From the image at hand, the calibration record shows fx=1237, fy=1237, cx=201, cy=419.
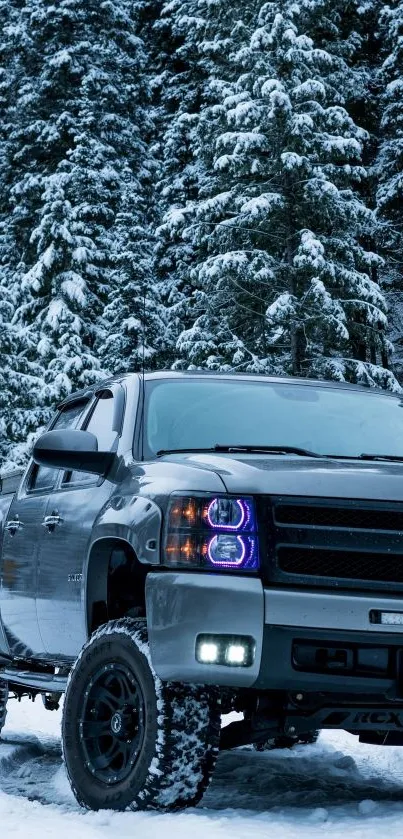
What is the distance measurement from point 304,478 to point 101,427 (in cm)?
177

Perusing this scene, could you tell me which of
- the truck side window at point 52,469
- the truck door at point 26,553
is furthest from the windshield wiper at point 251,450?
the truck side window at point 52,469

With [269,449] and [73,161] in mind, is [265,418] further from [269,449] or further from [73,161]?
[73,161]

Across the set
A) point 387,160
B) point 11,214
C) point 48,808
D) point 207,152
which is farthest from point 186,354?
point 48,808

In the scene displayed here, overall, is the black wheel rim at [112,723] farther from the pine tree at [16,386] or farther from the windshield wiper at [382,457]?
the pine tree at [16,386]

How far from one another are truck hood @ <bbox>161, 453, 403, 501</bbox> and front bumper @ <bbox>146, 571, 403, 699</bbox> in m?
0.36

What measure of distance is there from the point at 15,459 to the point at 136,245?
6655mm

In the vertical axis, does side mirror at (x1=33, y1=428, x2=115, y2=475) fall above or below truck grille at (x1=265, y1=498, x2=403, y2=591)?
above

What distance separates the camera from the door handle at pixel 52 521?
6051 mm

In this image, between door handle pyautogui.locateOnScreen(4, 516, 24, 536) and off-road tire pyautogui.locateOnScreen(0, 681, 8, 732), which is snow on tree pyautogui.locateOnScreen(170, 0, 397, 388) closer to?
off-road tire pyautogui.locateOnScreen(0, 681, 8, 732)

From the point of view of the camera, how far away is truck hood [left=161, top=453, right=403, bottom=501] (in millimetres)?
4562

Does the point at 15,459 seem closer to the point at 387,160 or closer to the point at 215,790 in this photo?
the point at 387,160

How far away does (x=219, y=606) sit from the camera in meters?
4.38

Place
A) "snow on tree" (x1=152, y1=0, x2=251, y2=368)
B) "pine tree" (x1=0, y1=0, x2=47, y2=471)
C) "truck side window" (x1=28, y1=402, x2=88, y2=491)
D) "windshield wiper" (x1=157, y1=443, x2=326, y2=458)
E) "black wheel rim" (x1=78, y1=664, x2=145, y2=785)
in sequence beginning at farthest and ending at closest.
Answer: "snow on tree" (x1=152, y1=0, x2=251, y2=368) → "pine tree" (x1=0, y1=0, x2=47, y2=471) → "truck side window" (x1=28, y1=402, x2=88, y2=491) → "windshield wiper" (x1=157, y1=443, x2=326, y2=458) → "black wheel rim" (x1=78, y1=664, x2=145, y2=785)

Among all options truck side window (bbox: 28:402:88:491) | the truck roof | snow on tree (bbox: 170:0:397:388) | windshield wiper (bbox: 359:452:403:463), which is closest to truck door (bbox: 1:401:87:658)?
truck side window (bbox: 28:402:88:491)
